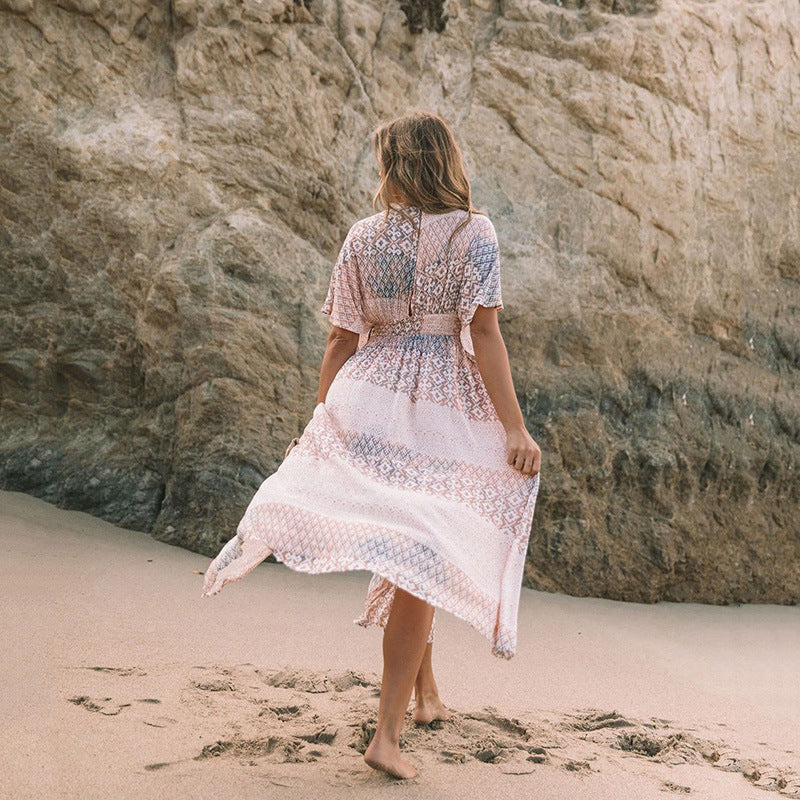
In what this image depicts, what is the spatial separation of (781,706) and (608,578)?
1.33 meters

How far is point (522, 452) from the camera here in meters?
2.88

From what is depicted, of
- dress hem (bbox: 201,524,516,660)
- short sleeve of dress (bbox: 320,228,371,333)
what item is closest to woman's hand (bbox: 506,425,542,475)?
dress hem (bbox: 201,524,516,660)

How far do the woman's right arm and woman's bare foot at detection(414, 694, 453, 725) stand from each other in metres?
0.83

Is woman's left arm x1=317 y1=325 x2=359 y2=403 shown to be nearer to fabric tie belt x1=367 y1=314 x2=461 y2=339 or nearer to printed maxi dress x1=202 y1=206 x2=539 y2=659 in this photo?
printed maxi dress x1=202 y1=206 x2=539 y2=659

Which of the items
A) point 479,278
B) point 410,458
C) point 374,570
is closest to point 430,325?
point 479,278

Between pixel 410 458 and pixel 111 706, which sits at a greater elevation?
pixel 410 458

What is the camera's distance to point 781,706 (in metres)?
3.93

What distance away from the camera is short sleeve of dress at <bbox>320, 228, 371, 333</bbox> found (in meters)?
3.13

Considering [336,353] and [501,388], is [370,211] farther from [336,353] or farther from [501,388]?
[501,388]

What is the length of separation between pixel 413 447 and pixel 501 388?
309 millimetres

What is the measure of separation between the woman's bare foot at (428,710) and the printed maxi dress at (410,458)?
23.4 inches

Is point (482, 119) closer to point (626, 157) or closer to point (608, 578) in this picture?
point (626, 157)

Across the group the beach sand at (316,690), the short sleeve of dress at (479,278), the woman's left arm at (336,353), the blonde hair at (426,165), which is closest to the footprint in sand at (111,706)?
the beach sand at (316,690)

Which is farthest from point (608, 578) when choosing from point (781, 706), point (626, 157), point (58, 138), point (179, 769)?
point (58, 138)
